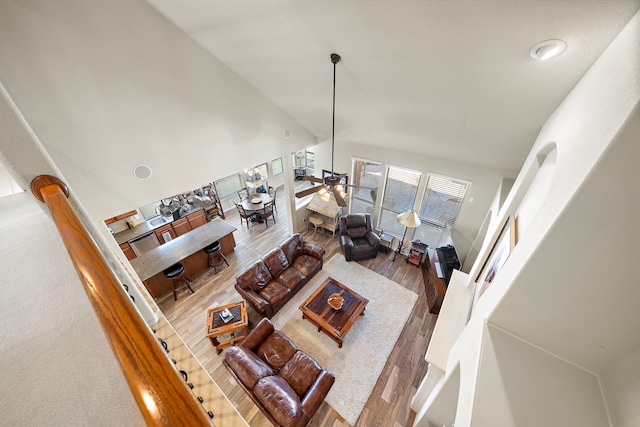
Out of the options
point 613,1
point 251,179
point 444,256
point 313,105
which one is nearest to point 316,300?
point 444,256

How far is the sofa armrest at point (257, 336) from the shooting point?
10.9ft

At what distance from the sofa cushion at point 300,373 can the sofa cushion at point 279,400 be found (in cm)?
17

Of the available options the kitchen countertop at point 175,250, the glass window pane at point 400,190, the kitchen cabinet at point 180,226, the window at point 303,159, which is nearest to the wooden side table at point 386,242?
the glass window pane at point 400,190

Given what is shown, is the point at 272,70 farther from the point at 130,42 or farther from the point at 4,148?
the point at 4,148

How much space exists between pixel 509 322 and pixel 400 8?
2274 mm

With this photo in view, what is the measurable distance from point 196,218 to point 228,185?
5.85ft

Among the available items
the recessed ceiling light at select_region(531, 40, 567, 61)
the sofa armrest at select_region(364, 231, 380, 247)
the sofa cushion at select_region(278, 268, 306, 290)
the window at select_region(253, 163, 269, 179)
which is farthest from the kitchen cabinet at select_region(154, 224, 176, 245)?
the recessed ceiling light at select_region(531, 40, 567, 61)

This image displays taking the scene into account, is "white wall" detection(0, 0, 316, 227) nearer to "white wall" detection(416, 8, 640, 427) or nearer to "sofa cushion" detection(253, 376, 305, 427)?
"sofa cushion" detection(253, 376, 305, 427)

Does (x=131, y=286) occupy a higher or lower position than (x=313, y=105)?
lower

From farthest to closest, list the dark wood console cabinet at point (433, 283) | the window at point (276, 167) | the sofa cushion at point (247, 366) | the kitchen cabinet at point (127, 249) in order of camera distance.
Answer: the window at point (276, 167), the kitchen cabinet at point (127, 249), the dark wood console cabinet at point (433, 283), the sofa cushion at point (247, 366)

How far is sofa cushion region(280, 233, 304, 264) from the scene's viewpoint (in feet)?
16.4

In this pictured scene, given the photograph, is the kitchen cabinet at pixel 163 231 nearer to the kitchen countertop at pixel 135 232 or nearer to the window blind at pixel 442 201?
the kitchen countertop at pixel 135 232

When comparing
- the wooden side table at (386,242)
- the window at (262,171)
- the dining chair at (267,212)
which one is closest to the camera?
the wooden side table at (386,242)

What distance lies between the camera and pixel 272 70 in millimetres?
3201
